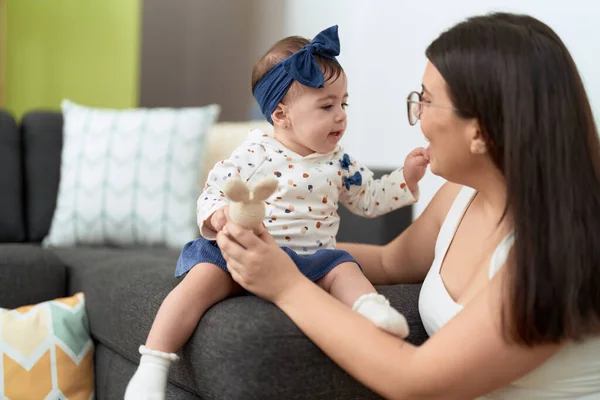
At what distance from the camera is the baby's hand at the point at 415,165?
1.61 meters

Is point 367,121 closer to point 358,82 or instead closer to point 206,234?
point 358,82

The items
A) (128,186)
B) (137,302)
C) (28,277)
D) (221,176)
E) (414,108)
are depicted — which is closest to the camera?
(414,108)

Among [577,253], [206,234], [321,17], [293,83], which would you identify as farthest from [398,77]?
[577,253]

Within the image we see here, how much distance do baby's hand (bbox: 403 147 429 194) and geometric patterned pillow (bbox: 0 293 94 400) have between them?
3.24ft

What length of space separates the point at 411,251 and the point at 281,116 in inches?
17.5

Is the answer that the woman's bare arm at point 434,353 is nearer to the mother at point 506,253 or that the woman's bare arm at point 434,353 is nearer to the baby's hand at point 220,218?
the mother at point 506,253

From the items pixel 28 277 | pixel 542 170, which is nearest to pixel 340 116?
pixel 542 170

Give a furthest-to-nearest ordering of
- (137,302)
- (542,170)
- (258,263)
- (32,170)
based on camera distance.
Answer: (32,170) → (137,302) → (258,263) → (542,170)

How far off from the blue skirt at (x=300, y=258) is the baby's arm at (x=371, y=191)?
7.8 inches

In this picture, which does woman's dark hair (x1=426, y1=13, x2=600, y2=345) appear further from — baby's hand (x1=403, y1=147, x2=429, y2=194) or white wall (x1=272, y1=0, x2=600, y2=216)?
white wall (x1=272, y1=0, x2=600, y2=216)

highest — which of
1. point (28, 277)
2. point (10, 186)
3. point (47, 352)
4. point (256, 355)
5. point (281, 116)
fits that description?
point (281, 116)

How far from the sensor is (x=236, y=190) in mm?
1181

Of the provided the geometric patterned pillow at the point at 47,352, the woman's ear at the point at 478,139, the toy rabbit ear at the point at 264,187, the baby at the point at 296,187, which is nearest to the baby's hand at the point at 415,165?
the baby at the point at 296,187

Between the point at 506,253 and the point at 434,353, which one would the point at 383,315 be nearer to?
the point at 434,353
